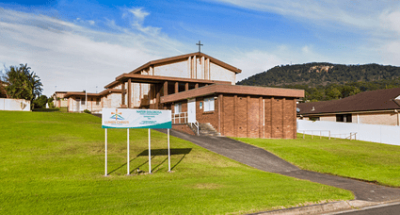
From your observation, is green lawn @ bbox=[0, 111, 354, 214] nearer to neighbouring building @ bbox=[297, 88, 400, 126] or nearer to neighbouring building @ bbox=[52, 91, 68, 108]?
neighbouring building @ bbox=[297, 88, 400, 126]

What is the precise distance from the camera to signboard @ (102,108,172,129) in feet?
38.9

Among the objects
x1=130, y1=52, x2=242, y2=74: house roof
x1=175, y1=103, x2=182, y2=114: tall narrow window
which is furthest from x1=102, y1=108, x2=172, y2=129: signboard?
x1=130, y1=52, x2=242, y2=74: house roof

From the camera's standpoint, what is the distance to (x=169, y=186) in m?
9.91

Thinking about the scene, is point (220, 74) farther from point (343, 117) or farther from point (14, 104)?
point (14, 104)

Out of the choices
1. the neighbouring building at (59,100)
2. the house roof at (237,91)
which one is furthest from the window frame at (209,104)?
the neighbouring building at (59,100)

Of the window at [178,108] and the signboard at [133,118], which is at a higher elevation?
the window at [178,108]

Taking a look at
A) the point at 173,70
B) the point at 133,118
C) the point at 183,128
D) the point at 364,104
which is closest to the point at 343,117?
the point at 364,104

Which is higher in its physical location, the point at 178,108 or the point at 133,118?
the point at 178,108

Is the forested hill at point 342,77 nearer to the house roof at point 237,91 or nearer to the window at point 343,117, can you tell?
the window at point 343,117

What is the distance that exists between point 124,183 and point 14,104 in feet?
120

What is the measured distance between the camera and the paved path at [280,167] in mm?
10336

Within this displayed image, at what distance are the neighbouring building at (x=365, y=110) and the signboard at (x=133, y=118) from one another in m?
30.5

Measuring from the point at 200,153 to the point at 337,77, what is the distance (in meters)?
196

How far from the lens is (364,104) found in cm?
3831
